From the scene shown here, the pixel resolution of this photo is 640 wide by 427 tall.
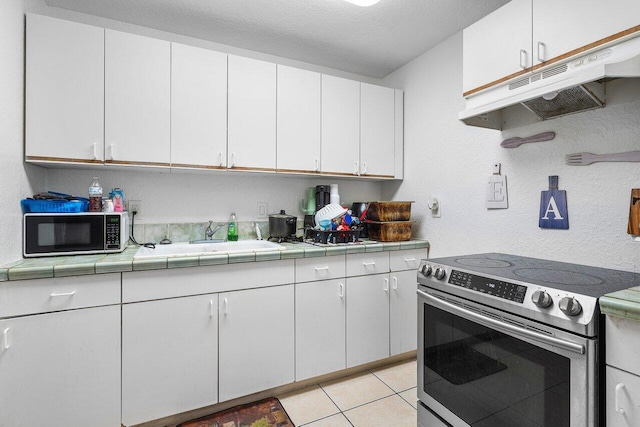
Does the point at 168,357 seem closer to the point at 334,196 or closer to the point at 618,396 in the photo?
the point at 334,196

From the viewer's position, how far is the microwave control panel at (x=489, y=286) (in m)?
1.16

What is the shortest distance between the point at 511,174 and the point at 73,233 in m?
2.58

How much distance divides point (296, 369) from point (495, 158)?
1884mm

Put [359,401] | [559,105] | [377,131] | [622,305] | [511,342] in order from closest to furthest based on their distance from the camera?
[622,305] < [511,342] < [559,105] < [359,401] < [377,131]

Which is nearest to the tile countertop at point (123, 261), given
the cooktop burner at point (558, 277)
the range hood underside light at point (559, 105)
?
the cooktop burner at point (558, 277)

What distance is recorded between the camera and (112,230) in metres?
1.78

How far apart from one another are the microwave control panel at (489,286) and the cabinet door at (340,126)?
1.34 m

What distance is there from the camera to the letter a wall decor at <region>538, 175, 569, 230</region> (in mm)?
1654

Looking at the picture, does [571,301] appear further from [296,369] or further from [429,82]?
[429,82]

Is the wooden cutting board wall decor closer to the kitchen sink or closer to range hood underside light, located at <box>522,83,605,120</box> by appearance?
range hood underside light, located at <box>522,83,605,120</box>

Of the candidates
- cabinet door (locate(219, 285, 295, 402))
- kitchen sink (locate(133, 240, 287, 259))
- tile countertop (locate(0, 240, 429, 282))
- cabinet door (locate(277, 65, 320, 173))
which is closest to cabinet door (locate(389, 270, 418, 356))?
tile countertop (locate(0, 240, 429, 282))

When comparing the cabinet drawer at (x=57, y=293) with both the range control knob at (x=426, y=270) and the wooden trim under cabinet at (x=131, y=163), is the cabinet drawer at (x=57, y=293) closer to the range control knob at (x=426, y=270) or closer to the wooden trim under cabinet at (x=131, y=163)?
the wooden trim under cabinet at (x=131, y=163)

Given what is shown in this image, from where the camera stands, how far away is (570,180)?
1632 mm

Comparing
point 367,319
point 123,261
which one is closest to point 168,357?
point 123,261
